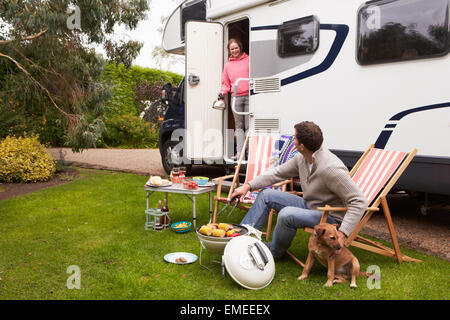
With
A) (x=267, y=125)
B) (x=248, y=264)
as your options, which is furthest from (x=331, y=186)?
(x=267, y=125)

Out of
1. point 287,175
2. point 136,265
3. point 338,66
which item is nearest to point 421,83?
point 338,66

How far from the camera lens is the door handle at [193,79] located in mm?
5766

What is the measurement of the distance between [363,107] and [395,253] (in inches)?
63.1

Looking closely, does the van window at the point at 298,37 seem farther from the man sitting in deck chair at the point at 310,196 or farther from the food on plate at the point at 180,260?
the food on plate at the point at 180,260

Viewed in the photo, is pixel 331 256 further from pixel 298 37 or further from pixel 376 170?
pixel 298 37

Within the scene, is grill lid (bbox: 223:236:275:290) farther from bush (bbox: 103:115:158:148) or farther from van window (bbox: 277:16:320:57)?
bush (bbox: 103:115:158:148)

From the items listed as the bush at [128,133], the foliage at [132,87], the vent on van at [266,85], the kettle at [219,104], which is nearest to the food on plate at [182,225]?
the vent on van at [266,85]

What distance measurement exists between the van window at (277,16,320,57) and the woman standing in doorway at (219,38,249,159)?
2.55 feet

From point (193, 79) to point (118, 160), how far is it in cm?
358

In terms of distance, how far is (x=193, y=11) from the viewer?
6.38 m

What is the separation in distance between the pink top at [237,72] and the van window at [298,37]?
2.51ft

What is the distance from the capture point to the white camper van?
11.9ft
